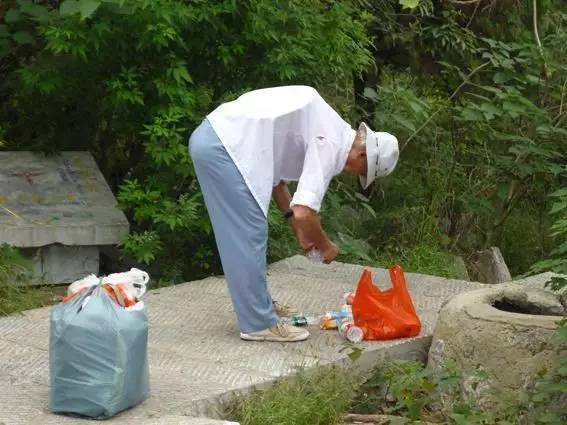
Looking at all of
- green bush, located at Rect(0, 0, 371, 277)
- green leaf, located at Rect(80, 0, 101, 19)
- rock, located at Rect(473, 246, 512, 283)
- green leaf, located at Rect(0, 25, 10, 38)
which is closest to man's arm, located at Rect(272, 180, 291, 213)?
green bush, located at Rect(0, 0, 371, 277)

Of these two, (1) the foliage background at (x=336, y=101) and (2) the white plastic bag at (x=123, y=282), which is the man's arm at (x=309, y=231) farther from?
(1) the foliage background at (x=336, y=101)

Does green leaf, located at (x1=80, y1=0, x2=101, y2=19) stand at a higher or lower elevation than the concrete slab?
higher

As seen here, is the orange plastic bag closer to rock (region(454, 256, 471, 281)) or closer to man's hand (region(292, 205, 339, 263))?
man's hand (region(292, 205, 339, 263))

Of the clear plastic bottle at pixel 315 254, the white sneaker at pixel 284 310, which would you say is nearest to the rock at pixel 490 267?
the white sneaker at pixel 284 310

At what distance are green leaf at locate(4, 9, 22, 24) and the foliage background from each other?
0.6 inches

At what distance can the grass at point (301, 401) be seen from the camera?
491cm

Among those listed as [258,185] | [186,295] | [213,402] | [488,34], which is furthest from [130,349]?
[488,34]

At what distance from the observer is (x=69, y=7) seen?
7.05 metres

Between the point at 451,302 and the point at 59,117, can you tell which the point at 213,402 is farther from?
the point at 59,117

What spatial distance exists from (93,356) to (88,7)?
2715 mm

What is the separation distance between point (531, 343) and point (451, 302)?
0.59 metres

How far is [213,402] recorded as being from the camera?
194 inches

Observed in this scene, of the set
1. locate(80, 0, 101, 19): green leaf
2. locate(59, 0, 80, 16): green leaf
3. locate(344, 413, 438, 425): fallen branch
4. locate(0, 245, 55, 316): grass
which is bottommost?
locate(0, 245, 55, 316): grass

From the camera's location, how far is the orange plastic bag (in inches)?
236
